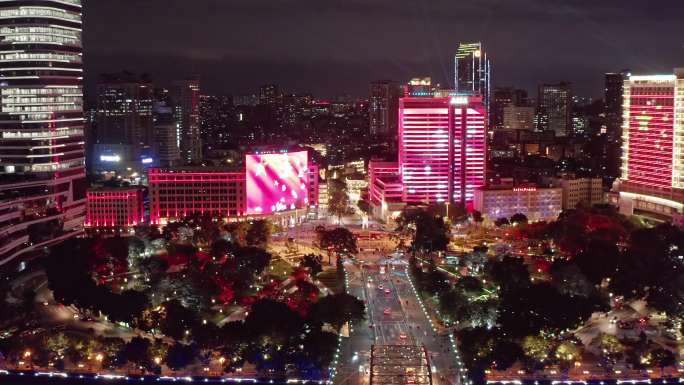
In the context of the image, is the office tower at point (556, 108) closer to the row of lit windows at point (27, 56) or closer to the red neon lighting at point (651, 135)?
the red neon lighting at point (651, 135)

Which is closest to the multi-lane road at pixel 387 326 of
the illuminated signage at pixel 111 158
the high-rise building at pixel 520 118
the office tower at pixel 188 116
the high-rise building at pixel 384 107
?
the illuminated signage at pixel 111 158

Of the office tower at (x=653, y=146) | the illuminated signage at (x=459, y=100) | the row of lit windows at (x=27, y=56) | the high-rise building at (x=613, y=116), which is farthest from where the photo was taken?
the high-rise building at (x=613, y=116)

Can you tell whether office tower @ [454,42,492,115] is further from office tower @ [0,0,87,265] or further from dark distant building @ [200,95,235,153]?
office tower @ [0,0,87,265]

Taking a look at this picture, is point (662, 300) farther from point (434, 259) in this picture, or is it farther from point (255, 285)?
point (255, 285)

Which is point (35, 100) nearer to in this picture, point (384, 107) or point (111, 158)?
point (111, 158)

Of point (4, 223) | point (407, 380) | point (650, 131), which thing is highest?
point (650, 131)

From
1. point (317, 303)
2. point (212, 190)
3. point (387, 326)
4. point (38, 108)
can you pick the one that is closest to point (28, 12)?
point (38, 108)

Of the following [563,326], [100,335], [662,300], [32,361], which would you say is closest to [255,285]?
[100,335]
